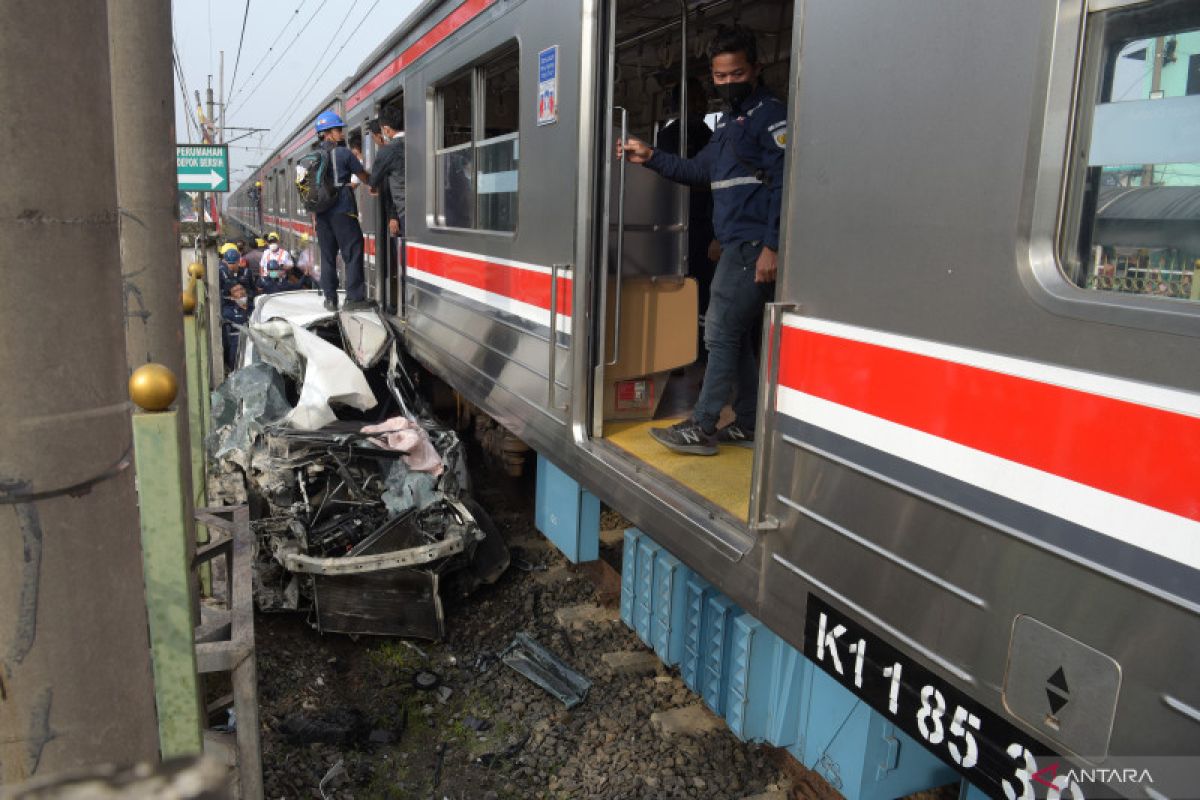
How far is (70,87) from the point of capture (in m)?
1.02

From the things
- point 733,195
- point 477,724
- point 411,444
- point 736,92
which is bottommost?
point 477,724

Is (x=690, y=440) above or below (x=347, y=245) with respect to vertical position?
below

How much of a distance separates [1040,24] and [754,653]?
75.2 inches

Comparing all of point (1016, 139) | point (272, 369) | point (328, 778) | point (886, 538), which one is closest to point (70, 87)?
point (1016, 139)

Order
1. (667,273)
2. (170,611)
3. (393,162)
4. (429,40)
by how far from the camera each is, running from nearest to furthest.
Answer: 1. (170,611)
2. (667,273)
3. (429,40)
4. (393,162)

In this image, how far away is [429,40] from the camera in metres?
5.70

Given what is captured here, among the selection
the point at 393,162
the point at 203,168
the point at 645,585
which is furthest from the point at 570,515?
the point at 203,168

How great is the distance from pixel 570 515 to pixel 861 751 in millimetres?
1964

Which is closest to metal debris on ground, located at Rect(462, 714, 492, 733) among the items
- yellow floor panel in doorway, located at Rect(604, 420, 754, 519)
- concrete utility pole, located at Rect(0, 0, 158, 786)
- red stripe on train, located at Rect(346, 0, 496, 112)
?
yellow floor panel in doorway, located at Rect(604, 420, 754, 519)

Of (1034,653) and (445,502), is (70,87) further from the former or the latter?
(445,502)

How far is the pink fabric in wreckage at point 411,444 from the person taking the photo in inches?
185

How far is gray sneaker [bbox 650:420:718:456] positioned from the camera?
352 centimetres

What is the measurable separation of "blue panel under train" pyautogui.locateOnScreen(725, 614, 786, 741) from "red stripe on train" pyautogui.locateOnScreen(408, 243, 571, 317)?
1.42 metres

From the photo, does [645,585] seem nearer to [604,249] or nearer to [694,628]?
[694,628]
